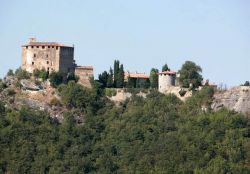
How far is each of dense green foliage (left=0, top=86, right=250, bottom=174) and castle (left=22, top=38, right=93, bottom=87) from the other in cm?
174

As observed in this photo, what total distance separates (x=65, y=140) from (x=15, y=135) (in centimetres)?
371

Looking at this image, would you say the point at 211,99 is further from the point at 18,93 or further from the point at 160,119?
the point at 18,93

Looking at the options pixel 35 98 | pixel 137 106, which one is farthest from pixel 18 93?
pixel 137 106

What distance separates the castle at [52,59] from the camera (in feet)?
401

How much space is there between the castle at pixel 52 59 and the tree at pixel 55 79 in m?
0.75

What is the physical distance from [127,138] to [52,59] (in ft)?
30.0

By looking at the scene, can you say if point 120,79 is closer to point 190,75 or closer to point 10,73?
point 190,75

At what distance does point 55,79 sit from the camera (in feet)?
397

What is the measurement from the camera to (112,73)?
12362 centimetres

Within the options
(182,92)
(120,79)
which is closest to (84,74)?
(120,79)

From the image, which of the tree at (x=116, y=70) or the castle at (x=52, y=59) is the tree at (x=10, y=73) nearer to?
the castle at (x=52, y=59)

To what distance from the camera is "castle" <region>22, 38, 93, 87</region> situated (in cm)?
12225

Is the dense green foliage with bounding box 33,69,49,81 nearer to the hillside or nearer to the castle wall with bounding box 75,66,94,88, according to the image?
the hillside

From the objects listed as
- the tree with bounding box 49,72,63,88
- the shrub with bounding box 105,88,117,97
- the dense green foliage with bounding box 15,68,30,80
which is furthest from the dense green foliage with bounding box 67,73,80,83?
the dense green foliage with bounding box 15,68,30,80
